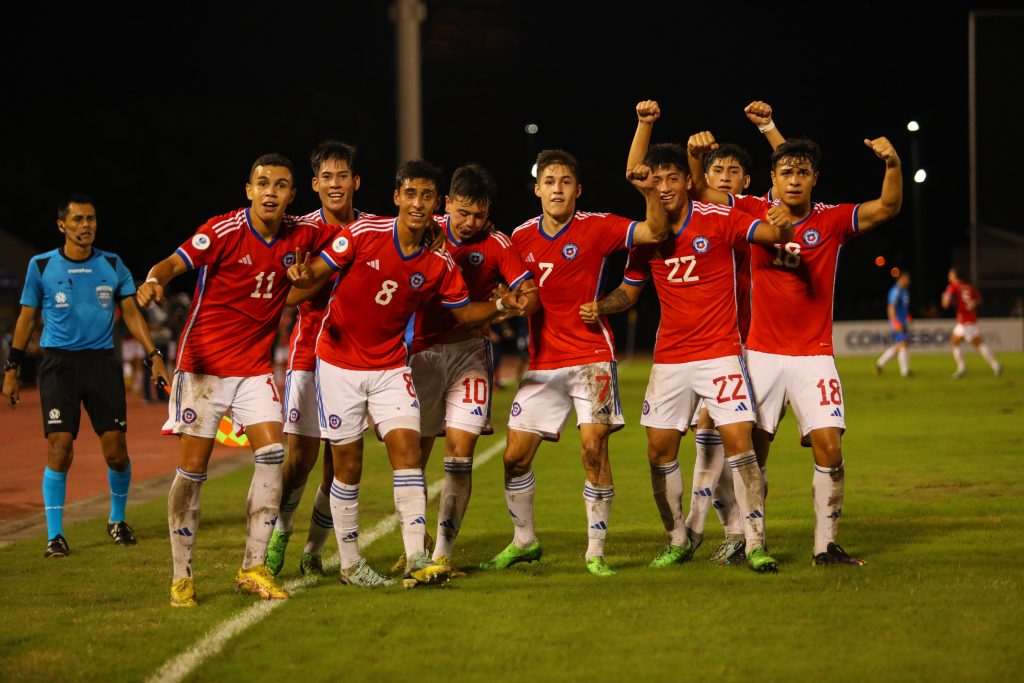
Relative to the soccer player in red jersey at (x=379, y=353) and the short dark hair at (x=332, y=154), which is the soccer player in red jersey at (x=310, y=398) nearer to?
the short dark hair at (x=332, y=154)

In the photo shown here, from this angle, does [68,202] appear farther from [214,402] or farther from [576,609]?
[576,609]

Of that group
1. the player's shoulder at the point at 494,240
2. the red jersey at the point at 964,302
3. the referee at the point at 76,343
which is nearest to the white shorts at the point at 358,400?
the player's shoulder at the point at 494,240

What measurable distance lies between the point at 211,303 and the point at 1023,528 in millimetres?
5902

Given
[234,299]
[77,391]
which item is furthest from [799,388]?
[77,391]

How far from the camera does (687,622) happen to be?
648cm

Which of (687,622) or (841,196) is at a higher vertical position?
(841,196)

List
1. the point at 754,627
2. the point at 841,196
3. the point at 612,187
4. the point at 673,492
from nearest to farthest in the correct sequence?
the point at 754,627
the point at 673,492
the point at 612,187
the point at 841,196

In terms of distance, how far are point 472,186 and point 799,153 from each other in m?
2.08

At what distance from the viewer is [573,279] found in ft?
26.3

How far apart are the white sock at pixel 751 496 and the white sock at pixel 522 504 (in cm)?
133

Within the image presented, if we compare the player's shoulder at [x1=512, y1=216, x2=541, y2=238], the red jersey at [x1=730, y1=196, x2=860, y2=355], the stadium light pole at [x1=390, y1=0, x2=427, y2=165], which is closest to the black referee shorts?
the player's shoulder at [x1=512, y1=216, x2=541, y2=238]

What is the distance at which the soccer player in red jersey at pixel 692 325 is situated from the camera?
25.7 ft

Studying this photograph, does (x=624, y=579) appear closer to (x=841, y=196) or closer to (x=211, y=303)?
(x=211, y=303)

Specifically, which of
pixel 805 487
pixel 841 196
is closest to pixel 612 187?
pixel 841 196
